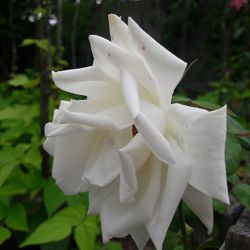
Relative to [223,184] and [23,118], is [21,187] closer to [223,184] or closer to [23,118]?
[23,118]

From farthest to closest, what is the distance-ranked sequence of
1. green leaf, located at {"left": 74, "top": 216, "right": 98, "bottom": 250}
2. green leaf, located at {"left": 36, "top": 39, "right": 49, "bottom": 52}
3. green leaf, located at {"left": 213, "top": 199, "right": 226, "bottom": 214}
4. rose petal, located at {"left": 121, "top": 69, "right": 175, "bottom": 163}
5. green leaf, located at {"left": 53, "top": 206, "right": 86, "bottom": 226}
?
green leaf, located at {"left": 36, "top": 39, "right": 49, "bottom": 52} < green leaf, located at {"left": 53, "top": 206, "right": 86, "bottom": 226} < green leaf, located at {"left": 74, "top": 216, "right": 98, "bottom": 250} < green leaf, located at {"left": 213, "top": 199, "right": 226, "bottom": 214} < rose petal, located at {"left": 121, "top": 69, "right": 175, "bottom": 163}

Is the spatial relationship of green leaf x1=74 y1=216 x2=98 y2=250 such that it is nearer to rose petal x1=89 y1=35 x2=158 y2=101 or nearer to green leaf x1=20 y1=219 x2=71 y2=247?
green leaf x1=20 y1=219 x2=71 y2=247

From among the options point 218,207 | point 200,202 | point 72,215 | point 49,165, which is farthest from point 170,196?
point 49,165

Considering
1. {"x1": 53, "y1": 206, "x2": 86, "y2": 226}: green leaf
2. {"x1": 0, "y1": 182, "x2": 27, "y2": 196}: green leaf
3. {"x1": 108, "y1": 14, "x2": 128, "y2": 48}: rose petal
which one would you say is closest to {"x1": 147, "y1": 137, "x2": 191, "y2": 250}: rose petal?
{"x1": 108, "y1": 14, "x2": 128, "y2": 48}: rose petal

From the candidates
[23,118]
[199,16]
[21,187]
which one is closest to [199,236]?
[21,187]

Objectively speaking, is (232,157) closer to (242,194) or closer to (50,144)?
(242,194)

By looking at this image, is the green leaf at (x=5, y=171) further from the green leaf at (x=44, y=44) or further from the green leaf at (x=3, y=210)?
the green leaf at (x=44, y=44)
